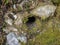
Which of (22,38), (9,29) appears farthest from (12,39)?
(9,29)

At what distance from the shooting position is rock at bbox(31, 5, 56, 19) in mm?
4543

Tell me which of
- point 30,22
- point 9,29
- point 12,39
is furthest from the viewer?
point 30,22

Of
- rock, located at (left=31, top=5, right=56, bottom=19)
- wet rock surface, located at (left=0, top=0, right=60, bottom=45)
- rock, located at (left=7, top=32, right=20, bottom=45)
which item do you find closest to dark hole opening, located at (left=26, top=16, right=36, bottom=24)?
wet rock surface, located at (left=0, top=0, right=60, bottom=45)

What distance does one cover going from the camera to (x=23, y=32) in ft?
14.5

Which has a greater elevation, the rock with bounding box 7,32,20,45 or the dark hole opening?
the dark hole opening

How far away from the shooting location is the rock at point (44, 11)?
4.54m

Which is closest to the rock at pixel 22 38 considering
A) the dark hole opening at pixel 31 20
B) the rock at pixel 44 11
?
the dark hole opening at pixel 31 20

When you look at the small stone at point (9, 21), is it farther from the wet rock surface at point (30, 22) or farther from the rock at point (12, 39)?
the rock at point (12, 39)

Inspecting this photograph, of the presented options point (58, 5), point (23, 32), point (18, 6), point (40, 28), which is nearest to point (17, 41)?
point (23, 32)

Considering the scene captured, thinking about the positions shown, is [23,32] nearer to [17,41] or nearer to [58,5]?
[17,41]

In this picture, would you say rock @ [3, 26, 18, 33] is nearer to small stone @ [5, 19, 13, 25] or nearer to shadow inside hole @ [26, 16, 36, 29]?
small stone @ [5, 19, 13, 25]

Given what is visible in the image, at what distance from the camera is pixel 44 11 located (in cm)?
457

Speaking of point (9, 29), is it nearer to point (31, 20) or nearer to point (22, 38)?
point (22, 38)

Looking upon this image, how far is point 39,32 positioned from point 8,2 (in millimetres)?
1012
